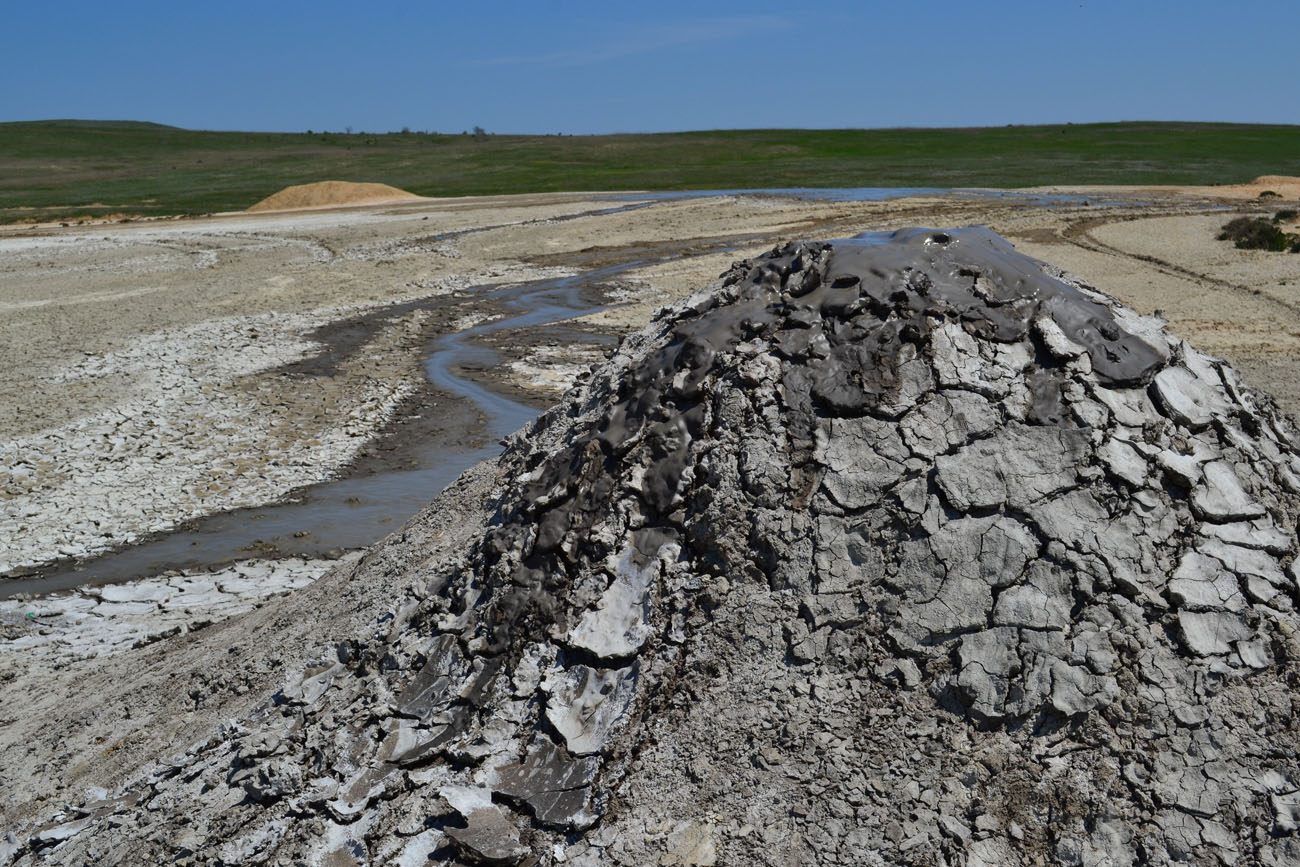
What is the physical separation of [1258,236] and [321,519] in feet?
67.7

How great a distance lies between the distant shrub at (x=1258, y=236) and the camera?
2111cm

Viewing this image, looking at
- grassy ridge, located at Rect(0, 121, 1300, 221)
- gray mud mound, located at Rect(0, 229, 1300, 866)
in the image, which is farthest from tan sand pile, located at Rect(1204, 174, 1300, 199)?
gray mud mound, located at Rect(0, 229, 1300, 866)

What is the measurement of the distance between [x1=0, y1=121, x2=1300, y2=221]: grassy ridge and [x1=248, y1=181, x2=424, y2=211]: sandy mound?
2698mm

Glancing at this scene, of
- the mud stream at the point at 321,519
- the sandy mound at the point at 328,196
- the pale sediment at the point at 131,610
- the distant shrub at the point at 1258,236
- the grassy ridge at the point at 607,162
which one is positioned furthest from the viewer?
the grassy ridge at the point at 607,162

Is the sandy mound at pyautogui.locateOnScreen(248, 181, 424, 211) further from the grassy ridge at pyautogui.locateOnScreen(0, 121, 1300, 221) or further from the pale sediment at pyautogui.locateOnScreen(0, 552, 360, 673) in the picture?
the pale sediment at pyautogui.locateOnScreen(0, 552, 360, 673)

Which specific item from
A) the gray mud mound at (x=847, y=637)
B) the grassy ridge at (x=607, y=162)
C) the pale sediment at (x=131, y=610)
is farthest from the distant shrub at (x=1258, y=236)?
the grassy ridge at (x=607, y=162)

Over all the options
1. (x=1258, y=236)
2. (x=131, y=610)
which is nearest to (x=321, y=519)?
(x=131, y=610)

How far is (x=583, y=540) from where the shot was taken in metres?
4.66

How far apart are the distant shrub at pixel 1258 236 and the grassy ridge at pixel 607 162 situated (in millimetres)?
20723

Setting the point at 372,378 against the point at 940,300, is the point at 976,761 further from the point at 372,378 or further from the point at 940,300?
the point at 372,378

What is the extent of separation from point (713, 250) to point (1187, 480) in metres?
21.7

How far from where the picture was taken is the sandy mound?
45094 mm

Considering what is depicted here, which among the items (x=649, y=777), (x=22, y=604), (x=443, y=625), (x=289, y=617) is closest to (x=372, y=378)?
(x=22, y=604)

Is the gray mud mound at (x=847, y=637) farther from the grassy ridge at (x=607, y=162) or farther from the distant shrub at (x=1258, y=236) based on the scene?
the grassy ridge at (x=607, y=162)
